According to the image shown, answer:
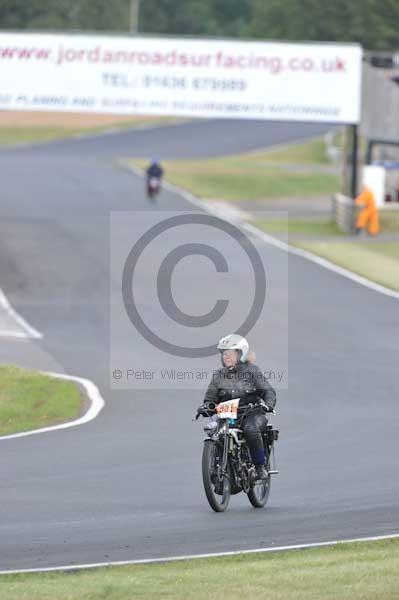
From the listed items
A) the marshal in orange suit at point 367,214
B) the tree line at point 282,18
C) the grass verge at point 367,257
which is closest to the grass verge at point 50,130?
the tree line at point 282,18

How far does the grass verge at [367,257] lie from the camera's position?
3431 centimetres

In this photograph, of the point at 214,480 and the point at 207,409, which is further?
the point at 207,409

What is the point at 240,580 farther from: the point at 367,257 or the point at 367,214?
the point at 367,214

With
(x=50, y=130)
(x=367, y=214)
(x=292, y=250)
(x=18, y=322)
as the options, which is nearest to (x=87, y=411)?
(x=18, y=322)

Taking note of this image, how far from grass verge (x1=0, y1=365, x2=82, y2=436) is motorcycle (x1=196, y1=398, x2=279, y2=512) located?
6.17m

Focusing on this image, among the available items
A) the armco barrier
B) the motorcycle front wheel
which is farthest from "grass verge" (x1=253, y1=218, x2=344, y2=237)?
the motorcycle front wheel

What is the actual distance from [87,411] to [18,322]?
9607mm

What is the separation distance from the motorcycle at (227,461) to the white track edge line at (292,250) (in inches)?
710

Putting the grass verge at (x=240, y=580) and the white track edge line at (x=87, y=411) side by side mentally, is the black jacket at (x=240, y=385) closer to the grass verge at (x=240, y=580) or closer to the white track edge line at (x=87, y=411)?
the grass verge at (x=240, y=580)

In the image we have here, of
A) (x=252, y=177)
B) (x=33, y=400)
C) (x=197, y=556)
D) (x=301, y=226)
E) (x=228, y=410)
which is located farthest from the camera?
(x=252, y=177)

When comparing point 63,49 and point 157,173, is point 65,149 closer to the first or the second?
point 157,173

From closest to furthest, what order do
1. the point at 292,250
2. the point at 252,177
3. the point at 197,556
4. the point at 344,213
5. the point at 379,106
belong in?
1. the point at 197,556
2. the point at 292,250
3. the point at 379,106
4. the point at 344,213
5. the point at 252,177

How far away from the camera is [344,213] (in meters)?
44.2

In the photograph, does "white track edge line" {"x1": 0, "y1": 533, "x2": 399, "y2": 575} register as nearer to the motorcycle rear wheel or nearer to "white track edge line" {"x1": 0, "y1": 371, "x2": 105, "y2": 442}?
the motorcycle rear wheel
